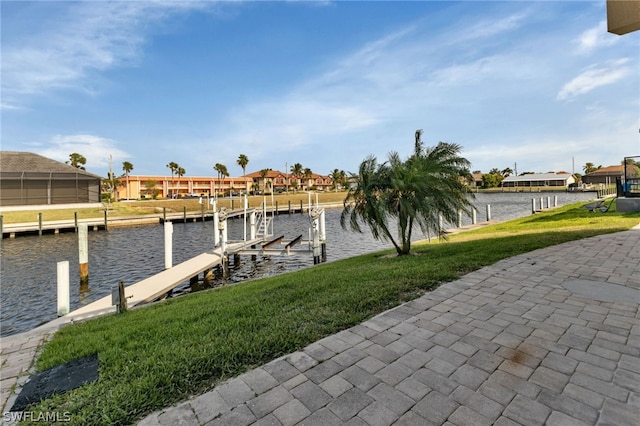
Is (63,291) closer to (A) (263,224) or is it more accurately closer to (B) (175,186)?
(A) (263,224)

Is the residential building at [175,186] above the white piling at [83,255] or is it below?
above

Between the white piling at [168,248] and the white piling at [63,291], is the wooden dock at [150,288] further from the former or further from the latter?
the white piling at [168,248]

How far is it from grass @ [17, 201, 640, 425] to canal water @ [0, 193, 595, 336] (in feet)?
19.4

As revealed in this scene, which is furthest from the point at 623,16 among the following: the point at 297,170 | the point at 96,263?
the point at 297,170

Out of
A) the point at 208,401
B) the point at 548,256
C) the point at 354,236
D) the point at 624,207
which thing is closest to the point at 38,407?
the point at 208,401

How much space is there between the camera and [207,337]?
364 cm

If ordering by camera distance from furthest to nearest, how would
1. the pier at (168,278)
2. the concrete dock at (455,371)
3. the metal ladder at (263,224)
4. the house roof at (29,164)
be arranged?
the house roof at (29,164), the metal ladder at (263,224), the pier at (168,278), the concrete dock at (455,371)

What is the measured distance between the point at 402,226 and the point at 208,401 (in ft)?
23.1

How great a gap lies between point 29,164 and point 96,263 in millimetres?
34138

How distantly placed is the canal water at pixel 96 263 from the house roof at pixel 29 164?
17234 millimetres

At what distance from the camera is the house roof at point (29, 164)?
35.8 meters

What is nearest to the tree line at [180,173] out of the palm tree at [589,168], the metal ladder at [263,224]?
the metal ladder at [263,224]

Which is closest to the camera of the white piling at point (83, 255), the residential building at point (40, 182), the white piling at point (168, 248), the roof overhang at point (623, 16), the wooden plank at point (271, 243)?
the roof overhang at point (623, 16)

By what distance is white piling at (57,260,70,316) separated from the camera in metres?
7.46
